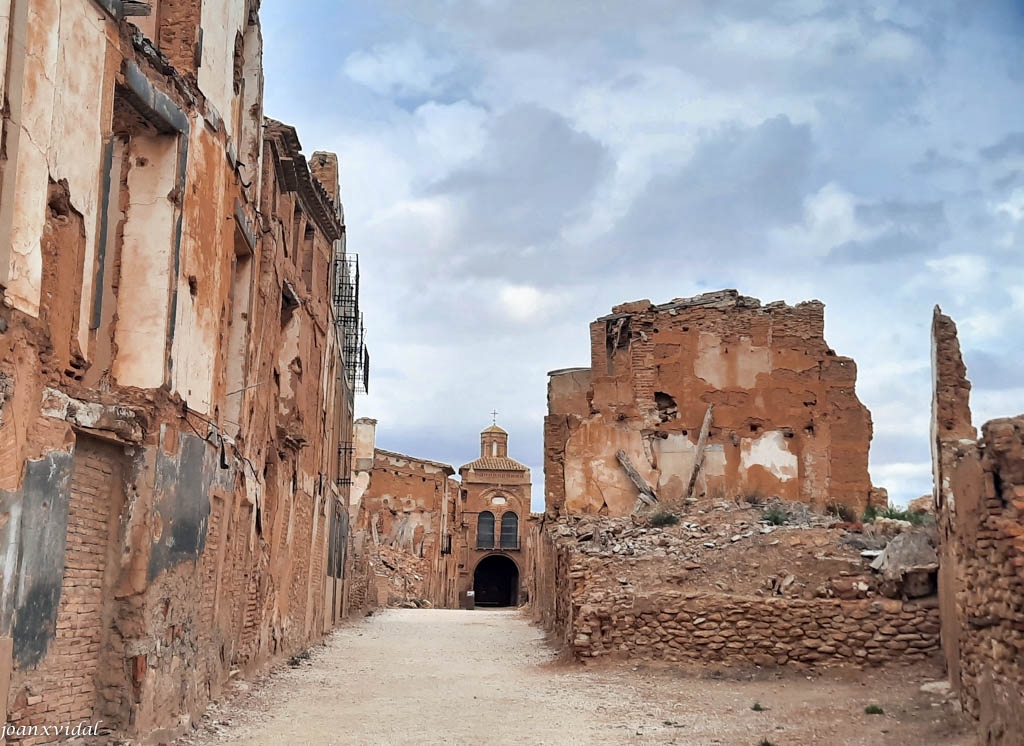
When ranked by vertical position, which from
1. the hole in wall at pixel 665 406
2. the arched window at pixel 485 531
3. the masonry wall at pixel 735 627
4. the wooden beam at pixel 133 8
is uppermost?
the wooden beam at pixel 133 8

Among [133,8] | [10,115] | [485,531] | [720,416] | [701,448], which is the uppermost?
[133,8]

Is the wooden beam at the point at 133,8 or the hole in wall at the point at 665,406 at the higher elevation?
the wooden beam at the point at 133,8

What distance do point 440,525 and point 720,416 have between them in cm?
2924

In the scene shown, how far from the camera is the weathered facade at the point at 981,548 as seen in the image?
7.12 metres

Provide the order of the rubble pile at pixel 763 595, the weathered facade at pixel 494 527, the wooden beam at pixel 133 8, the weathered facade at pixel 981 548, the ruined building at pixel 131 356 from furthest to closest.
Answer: the weathered facade at pixel 494 527 → the rubble pile at pixel 763 595 → the wooden beam at pixel 133 8 → the weathered facade at pixel 981 548 → the ruined building at pixel 131 356

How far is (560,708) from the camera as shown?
1073 centimetres

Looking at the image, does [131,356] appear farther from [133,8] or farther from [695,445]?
[695,445]

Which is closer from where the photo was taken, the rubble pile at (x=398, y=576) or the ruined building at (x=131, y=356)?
the ruined building at (x=131, y=356)

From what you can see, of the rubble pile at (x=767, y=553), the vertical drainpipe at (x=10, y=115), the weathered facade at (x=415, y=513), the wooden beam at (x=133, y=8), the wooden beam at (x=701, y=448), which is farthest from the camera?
the weathered facade at (x=415, y=513)

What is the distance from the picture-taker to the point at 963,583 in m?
9.13

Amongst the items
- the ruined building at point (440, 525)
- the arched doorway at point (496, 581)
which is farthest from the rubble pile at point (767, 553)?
the arched doorway at point (496, 581)

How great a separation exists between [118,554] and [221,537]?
2411mm

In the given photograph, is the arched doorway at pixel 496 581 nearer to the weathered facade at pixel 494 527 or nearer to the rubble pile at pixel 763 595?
the weathered facade at pixel 494 527

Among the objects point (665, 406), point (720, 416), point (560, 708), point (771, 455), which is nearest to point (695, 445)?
point (720, 416)
